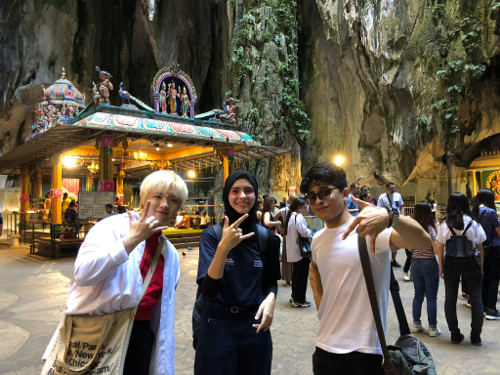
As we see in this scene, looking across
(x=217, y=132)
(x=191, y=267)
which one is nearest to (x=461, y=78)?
(x=217, y=132)

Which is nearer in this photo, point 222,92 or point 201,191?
point 222,92

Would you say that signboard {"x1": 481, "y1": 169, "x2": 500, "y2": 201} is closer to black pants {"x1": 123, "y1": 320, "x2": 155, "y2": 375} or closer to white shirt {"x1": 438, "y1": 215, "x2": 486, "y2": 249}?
white shirt {"x1": 438, "y1": 215, "x2": 486, "y2": 249}

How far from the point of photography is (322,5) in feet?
57.7

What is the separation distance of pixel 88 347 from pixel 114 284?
0.28 metres

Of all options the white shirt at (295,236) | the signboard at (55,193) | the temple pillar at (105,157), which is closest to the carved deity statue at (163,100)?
the temple pillar at (105,157)

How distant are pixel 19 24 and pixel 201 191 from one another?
565 inches

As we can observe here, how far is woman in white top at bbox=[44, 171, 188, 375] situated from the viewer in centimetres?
144

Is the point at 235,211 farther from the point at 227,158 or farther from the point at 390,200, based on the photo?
the point at 227,158

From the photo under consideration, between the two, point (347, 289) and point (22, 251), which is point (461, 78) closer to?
point (347, 289)

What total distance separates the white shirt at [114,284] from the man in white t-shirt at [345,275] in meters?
0.82

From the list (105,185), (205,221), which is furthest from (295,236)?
(205,221)

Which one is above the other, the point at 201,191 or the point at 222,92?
the point at 222,92

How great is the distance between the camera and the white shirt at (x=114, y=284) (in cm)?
142

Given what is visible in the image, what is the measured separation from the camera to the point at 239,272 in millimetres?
1873
